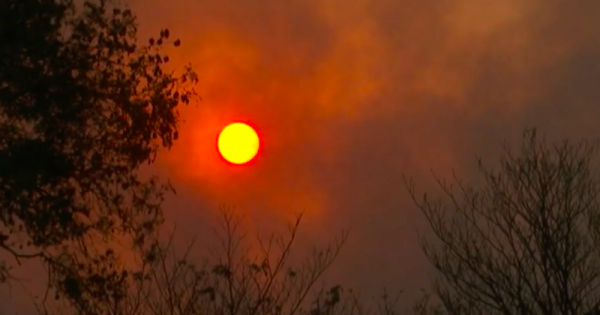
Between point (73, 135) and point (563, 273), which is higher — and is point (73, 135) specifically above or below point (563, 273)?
above

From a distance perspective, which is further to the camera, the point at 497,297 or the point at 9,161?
the point at 497,297

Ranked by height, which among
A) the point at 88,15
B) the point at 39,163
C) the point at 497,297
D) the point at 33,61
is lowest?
the point at 497,297

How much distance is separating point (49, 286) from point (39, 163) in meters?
2.20

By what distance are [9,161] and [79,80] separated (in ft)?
5.28

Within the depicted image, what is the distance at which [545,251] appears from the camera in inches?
520

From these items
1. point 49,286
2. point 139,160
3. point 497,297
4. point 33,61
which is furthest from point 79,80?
point 497,297

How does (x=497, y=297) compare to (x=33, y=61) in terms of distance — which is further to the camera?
(x=497, y=297)

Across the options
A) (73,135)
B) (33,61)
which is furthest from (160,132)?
(33,61)

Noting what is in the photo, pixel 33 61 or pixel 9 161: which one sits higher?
pixel 33 61

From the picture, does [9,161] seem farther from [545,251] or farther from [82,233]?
[545,251]

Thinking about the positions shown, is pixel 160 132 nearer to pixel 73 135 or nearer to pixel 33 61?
pixel 73 135

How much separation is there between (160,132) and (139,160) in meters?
0.54

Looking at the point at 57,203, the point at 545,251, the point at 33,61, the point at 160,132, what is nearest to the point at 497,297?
the point at 545,251

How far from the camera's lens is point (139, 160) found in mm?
13508
